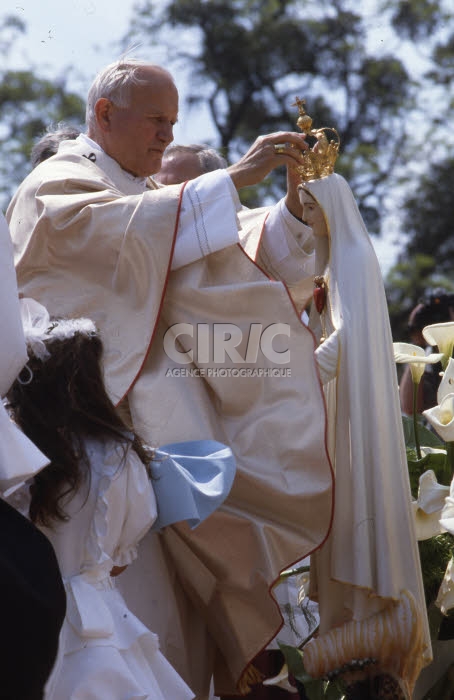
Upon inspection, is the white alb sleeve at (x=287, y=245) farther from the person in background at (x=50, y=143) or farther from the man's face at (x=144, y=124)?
the person in background at (x=50, y=143)

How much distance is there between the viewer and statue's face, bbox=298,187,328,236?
385 cm

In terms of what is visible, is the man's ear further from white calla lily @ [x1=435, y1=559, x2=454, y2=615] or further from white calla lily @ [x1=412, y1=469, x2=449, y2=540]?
white calla lily @ [x1=435, y1=559, x2=454, y2=615]

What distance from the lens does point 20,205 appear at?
4.24 metres

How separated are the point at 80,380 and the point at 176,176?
2.62 metres

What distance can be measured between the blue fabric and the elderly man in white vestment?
18.6 inches

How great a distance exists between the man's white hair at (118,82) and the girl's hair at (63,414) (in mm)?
1555

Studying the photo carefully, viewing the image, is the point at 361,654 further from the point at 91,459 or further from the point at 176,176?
the point at 176,176

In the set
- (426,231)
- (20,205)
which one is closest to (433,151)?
(426,231)

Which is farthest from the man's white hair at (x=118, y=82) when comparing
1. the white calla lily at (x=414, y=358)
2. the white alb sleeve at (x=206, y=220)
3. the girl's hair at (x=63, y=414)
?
the girl's hair at (x=63, y=414)

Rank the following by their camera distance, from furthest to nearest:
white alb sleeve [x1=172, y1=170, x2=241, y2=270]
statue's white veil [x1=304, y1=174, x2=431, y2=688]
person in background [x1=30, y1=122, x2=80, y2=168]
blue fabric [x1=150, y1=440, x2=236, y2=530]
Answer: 1. person in background [x1=30, y1=122, x2=80, y2=168]
2. white alb sleeve [x1=172, y1=170, x2=241, y2=270]
3. statue's white veil [x1=304, y1=174, x2=431, y2=688]
4. blue fabric [x1=150, y1=440, x2=236, y2=530]

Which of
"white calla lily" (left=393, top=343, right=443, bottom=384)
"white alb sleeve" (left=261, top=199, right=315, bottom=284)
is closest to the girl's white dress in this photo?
"white calla lily" (left=393, top=343, right=443, bottom=384)

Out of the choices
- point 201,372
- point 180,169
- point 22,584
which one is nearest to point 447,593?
point 201,372

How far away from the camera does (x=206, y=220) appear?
3945 millimetres

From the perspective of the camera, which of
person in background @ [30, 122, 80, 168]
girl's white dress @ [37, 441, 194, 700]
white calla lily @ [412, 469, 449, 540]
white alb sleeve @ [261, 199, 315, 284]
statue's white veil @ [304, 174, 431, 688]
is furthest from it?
person in background @ [30, 122, 80, 168]
